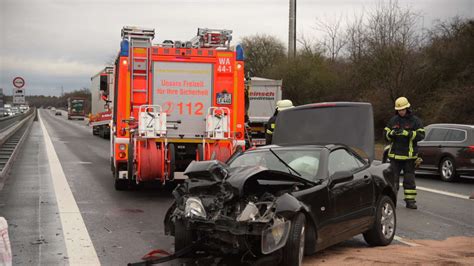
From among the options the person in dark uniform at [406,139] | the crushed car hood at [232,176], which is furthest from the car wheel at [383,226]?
the person in dark uniform at [406,139]

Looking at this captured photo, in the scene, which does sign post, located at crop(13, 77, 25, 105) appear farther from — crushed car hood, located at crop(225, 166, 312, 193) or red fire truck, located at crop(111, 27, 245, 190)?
crushed car hood, located at crop(225, 166, 312, 193)

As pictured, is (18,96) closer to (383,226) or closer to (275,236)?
(383,226)

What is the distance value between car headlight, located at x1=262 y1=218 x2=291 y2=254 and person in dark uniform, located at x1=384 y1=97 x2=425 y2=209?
16.8 feet

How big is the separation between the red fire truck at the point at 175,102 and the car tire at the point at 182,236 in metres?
4.39

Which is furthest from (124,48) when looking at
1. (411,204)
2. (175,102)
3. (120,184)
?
(411,204)

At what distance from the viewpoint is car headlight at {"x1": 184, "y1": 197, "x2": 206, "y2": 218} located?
214 inches

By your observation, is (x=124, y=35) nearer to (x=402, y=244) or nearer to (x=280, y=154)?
(x=280, y=154)

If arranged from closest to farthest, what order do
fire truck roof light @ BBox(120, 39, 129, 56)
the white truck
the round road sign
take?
fire truck roof light @ BBox(120, 39, 129, 56), the white truck, the round road sign

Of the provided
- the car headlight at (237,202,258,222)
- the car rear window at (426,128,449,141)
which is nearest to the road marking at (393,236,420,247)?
the car headlight at (237,202,258,222)

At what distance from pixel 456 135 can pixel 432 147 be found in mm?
735

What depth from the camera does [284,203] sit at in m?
5.19

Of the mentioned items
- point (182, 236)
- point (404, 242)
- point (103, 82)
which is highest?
point (103, 82)

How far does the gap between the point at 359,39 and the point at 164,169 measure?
1090 inches

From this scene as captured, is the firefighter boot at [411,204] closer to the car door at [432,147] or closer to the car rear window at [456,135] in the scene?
the car rear window at [456,135]
